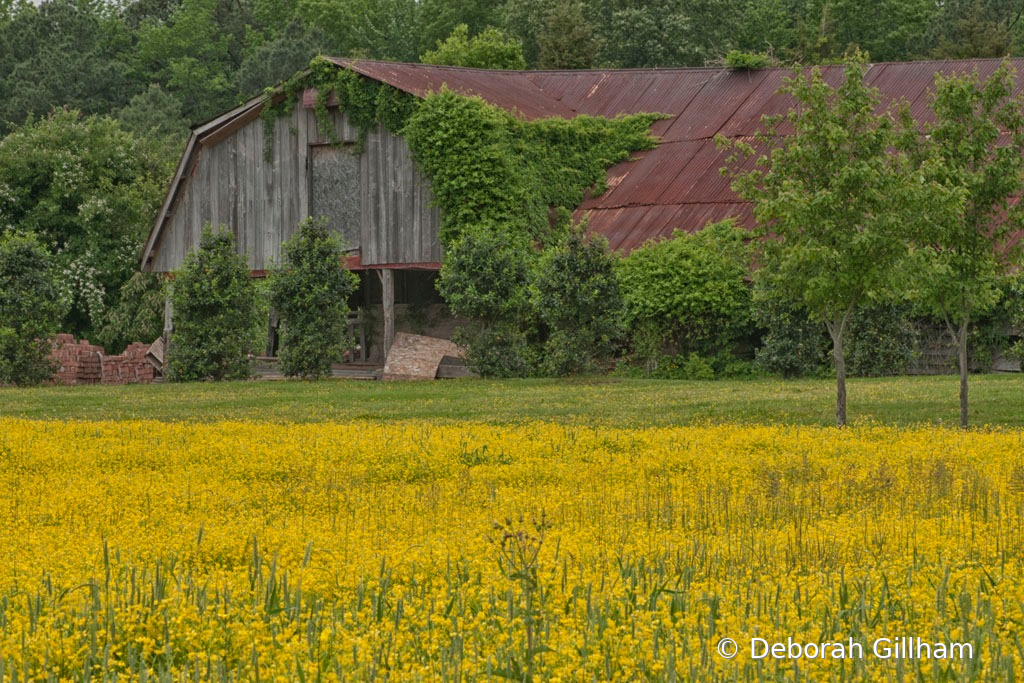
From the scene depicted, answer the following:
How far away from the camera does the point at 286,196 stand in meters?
42.0

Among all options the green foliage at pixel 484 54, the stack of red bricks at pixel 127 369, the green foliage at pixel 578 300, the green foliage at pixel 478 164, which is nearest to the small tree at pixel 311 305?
the green foliage at pixel 478 164

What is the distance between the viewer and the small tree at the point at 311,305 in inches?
1359

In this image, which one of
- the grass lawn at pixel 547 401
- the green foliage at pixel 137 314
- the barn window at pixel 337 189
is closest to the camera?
the grass lawn at pixel 547 401

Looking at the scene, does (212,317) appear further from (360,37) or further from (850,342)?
(360,37)

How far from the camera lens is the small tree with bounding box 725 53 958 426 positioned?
2050 centimetres

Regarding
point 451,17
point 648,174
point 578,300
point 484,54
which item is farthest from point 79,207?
point 578,300

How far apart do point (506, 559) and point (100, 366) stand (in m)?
38.3

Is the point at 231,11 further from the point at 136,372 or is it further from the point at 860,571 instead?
the point at 860,571

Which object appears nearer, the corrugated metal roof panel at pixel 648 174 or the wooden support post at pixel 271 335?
the corrugated metal roof panel at pixel 648 174

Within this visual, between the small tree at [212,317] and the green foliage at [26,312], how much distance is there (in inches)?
126

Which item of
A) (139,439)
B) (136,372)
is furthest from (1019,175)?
(136,372)

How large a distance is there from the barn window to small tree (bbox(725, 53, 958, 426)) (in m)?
20.9

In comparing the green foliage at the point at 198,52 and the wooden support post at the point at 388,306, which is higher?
the green foliage at the point at 198,52

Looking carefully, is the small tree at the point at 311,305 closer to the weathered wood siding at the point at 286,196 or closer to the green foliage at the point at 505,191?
the green foliage at the point at 505,191
